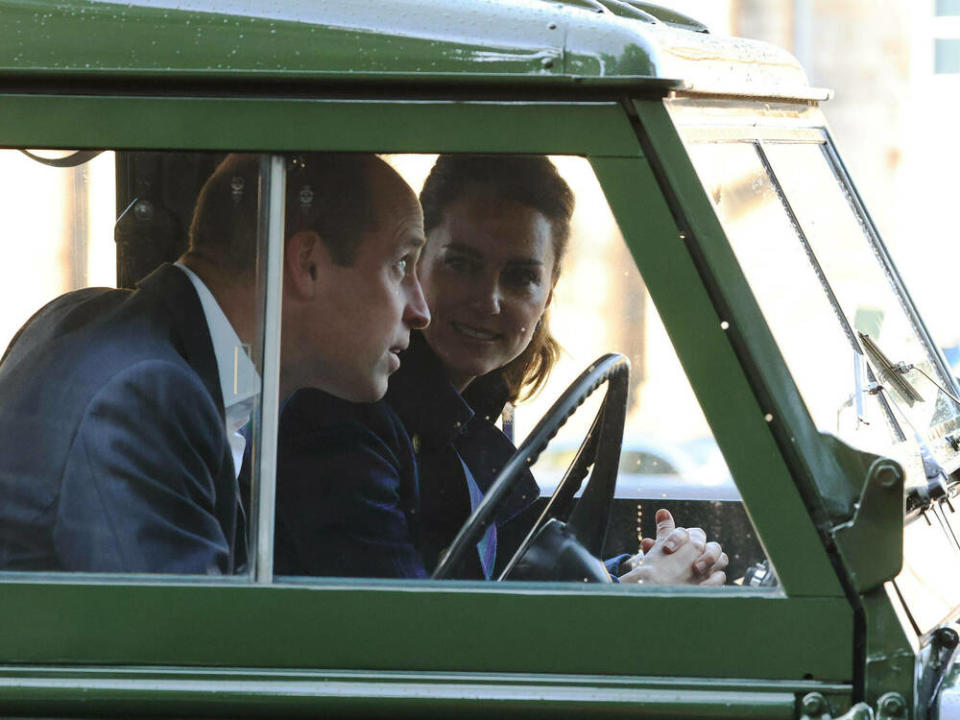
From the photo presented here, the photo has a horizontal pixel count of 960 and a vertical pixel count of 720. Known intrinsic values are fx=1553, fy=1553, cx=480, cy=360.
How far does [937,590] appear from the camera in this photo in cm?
209

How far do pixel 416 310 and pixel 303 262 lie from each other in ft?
0.77

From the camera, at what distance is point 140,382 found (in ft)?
6.70

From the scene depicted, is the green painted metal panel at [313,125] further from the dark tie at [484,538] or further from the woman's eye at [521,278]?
the dark tie at [484,538]

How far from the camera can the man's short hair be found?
1.93 meters

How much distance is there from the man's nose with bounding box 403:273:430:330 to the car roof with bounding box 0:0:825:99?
347 millimetres

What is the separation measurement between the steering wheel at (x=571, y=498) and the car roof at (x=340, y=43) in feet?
1.60

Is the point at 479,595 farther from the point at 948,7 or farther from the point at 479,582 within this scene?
the point at 948,7

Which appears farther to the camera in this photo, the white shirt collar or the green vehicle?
the white shirt collar

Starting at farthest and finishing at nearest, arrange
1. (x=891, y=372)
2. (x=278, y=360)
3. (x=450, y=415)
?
(x=891, y=372), (x=450, y=415), (x=278, y=360)

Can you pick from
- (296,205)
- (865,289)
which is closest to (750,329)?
(296,205)

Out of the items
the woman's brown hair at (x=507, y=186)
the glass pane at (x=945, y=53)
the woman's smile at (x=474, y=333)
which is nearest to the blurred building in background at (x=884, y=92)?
the glass pane at (x=945, y=53)

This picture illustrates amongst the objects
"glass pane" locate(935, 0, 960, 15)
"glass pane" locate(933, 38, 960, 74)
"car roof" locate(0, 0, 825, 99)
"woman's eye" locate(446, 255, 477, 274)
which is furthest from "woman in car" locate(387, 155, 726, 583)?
"glass pane" locate(935, 0, 960, 15)

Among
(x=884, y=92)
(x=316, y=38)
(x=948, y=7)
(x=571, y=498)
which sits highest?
(x=948, y=7)

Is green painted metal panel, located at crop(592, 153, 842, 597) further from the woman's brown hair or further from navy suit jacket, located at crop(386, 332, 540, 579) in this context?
navy suit jacket, located at crop(386, 332, 540, 579)
